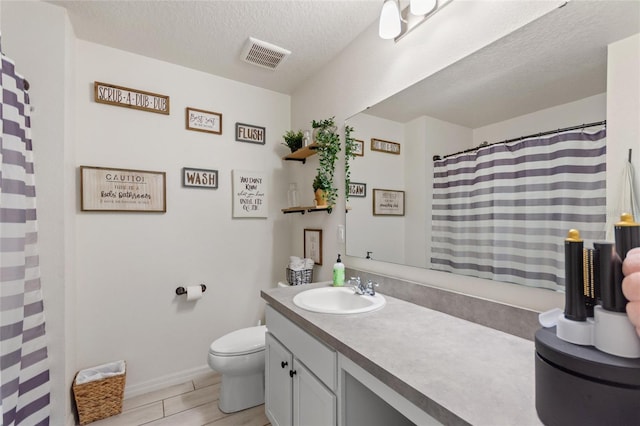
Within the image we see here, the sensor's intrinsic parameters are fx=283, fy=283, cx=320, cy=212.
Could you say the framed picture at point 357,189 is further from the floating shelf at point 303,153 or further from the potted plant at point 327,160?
the floating shelf at point 303,153

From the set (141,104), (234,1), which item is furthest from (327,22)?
(141,104)

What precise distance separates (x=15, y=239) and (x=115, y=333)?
3.67 feet

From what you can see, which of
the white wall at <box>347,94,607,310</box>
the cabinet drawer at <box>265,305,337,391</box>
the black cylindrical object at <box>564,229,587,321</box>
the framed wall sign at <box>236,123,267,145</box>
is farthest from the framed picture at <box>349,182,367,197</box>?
the black cylindrical object at <box>564,229,587,321</box>

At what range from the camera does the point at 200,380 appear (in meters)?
2.25

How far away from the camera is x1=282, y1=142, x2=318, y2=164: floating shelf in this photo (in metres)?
2.23

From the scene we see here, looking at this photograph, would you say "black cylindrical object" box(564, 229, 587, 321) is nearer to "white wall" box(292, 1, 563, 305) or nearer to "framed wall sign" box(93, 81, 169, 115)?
"white wall" box(292, 1, 563, 305)

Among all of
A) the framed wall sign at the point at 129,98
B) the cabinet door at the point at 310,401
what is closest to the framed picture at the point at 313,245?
the cabinet door at the point at 310,401

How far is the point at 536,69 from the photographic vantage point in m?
1.05

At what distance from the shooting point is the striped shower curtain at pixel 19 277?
3.79ft

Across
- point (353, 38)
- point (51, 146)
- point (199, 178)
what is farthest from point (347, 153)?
point (51, 146)

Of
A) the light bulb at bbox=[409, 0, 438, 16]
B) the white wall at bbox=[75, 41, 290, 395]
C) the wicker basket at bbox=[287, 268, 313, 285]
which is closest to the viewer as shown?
the light bulb at bbox=[409, 0, 438, 16]

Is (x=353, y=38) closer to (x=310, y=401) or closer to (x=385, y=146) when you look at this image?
(x=385, y=146)

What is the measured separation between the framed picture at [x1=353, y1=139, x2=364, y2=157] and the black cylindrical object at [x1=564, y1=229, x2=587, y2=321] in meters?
1.32

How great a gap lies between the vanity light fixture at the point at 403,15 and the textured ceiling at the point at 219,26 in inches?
8.4
